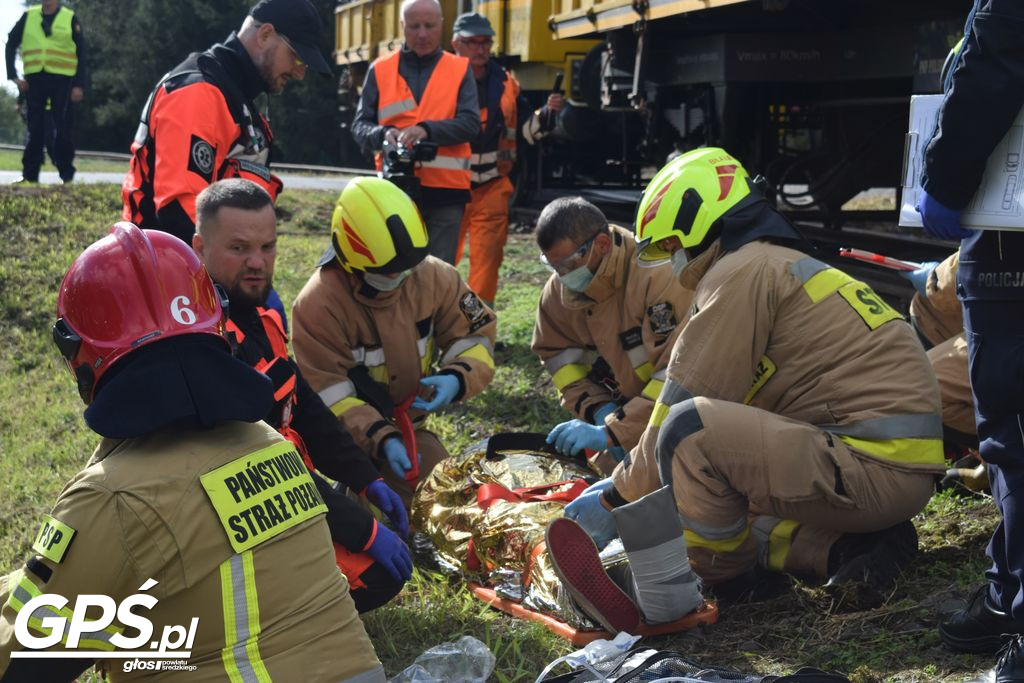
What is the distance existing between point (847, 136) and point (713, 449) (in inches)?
237

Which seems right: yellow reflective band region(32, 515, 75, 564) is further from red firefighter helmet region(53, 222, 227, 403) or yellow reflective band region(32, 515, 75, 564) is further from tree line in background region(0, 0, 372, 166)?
tree line in background region(0, 0, 372, 166)

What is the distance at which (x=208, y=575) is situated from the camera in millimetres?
1904

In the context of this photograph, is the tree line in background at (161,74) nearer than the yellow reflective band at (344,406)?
No

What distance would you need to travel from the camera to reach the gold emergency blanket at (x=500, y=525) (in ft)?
11.4

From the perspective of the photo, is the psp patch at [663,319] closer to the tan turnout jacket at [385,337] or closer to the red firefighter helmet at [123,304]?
the tan turnout jacket at [385,337]

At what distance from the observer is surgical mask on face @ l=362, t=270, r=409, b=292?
4.34 meters

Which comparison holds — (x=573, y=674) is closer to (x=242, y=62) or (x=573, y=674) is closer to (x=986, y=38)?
(x=986, y=38)

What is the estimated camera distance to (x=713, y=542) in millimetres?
3457

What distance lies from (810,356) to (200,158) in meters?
2.38

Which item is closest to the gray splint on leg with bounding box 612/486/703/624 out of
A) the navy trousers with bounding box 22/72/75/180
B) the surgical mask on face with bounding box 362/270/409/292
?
the surgical mask on face with bounding box 362/270/409/292

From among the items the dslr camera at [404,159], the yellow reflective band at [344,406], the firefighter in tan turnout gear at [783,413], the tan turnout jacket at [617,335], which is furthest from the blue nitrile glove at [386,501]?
the dslr camera at [404,159]

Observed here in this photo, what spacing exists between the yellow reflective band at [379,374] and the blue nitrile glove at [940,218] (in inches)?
93.7

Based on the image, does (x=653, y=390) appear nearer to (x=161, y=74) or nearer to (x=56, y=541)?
(x=56, y=541)

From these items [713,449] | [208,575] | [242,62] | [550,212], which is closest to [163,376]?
[208,575]
